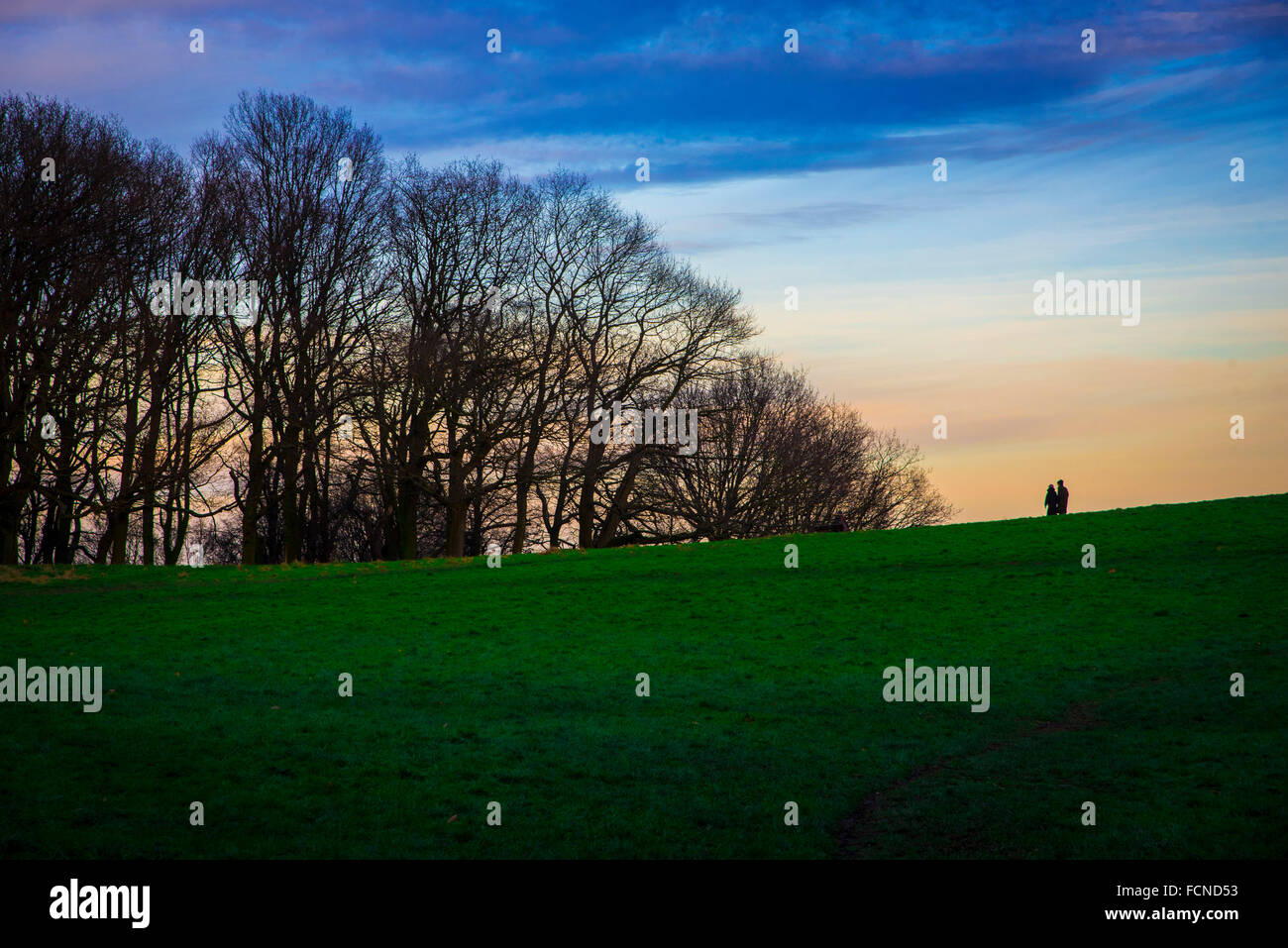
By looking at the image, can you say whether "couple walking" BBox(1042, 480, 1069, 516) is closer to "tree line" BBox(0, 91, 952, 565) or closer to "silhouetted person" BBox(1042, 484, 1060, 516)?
"silhouetted person" BBox(1042, 484, 1060, 516)

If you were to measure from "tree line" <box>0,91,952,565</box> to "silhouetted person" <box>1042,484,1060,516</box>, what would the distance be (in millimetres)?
17558

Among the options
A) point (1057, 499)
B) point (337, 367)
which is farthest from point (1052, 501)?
point (337, 367)

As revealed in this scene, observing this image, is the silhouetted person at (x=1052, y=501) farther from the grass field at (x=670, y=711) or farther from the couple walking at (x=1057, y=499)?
the grass field at (x=670, y=711)

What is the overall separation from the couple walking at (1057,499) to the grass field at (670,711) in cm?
1056

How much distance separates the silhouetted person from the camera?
4641 centimetres

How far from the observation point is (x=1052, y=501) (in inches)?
1841

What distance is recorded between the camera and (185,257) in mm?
44219

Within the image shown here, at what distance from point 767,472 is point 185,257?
33.3 m

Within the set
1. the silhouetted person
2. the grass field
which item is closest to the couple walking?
the silhouetted person

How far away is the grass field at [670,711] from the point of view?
11.4 metres

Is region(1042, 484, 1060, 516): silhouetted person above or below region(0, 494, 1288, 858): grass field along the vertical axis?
above

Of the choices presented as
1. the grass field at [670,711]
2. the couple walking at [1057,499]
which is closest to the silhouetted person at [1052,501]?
the couple walking at [1057,499]

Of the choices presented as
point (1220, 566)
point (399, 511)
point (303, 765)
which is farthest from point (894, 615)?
point (399, 511)

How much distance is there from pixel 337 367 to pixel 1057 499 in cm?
3417
